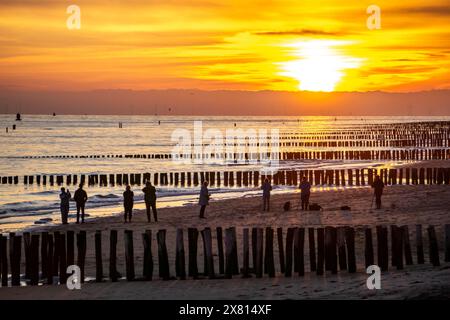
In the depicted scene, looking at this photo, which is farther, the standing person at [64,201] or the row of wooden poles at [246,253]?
the standing person at [64,201]

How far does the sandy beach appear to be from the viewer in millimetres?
12422

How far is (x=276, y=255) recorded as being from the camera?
710 inches

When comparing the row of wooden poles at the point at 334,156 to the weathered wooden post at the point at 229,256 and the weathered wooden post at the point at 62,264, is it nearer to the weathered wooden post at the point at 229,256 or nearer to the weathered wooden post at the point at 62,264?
the weathered wooden post at the point at 229,256

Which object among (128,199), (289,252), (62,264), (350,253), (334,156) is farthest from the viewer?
(334,156)

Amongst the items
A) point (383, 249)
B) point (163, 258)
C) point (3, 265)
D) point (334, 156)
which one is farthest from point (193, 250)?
point (334, 156)

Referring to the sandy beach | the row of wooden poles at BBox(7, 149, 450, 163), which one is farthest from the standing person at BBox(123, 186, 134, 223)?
the row of wooden poles at BBox(7, 149, 450, 163)

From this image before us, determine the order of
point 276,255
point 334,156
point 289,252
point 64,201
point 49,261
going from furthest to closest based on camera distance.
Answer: point 334,156
point 64,201
point 276,255
point 49,261
point 289,252

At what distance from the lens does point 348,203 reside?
30094mm

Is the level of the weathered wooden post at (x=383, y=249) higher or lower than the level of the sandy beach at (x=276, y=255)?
higher

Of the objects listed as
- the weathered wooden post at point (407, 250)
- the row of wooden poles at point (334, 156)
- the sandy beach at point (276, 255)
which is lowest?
the sandy beach at point (276, 255)

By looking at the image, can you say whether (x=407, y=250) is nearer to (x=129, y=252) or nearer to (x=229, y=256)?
(x=229, y=256)

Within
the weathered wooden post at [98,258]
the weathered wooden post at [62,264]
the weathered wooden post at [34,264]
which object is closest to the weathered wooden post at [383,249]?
the weathered wooden post at [98,258]

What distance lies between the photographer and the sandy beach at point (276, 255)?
1242 cm
